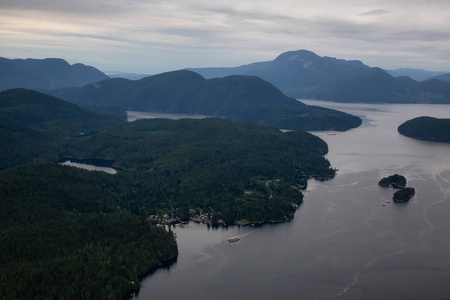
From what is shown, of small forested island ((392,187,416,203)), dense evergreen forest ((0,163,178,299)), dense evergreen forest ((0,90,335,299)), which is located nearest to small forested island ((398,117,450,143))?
dense evergreen forest ((0,90,335,299))

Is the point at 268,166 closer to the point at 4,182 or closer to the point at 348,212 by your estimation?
the point at 348,212

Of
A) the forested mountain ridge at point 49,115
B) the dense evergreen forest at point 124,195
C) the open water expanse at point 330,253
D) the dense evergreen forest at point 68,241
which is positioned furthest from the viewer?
the forested mountain ridge at point 49,115

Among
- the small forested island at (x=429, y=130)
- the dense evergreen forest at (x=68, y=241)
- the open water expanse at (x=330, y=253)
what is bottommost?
the open water expanse at (x=330, y=253)

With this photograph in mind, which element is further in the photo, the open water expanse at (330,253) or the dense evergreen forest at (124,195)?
the open water expanse at (330,253)

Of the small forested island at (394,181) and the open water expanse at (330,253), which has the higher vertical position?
the small forested island at (394,181)

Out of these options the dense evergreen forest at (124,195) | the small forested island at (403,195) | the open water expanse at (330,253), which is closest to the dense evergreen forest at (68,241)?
the dense evergreen forest at (124,195)

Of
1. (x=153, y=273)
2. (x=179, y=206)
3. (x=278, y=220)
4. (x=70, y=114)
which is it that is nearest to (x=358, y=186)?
(x=278, y=220)

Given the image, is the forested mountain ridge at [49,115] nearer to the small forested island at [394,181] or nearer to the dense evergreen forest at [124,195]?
the dense evergreen forest at [124,195]
